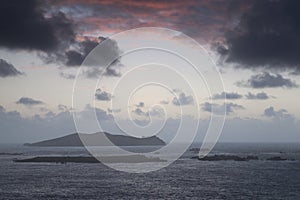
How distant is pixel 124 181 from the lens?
9181 cm

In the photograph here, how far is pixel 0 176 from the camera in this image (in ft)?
332

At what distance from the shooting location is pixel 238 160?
16300 cm

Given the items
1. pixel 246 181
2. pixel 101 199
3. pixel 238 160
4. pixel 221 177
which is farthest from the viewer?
pixel 238 160

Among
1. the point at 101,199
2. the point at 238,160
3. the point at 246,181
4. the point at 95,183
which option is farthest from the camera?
the point at 238,160

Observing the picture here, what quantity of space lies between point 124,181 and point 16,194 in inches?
1086

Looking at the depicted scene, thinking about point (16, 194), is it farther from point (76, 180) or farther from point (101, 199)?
point (76, 180)

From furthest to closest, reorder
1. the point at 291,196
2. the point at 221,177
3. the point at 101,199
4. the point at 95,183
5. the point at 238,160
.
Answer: the point at 238,160
the point at 221,177
the point at 95,183
the point at 291,196
the point at 101,199

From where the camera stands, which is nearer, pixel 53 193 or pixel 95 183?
pixel 53 193

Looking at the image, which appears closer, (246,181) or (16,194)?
(16,194)

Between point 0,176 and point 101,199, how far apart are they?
4688cm

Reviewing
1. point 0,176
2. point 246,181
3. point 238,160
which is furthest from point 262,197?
point 238,160

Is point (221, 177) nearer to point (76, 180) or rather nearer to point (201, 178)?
point (201, 178)

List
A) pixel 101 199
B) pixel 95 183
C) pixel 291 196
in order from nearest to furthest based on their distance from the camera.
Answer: pixel 101 199, pixel 291 196, pixel 95 183

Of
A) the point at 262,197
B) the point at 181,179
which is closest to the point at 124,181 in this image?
the point at 181,179
